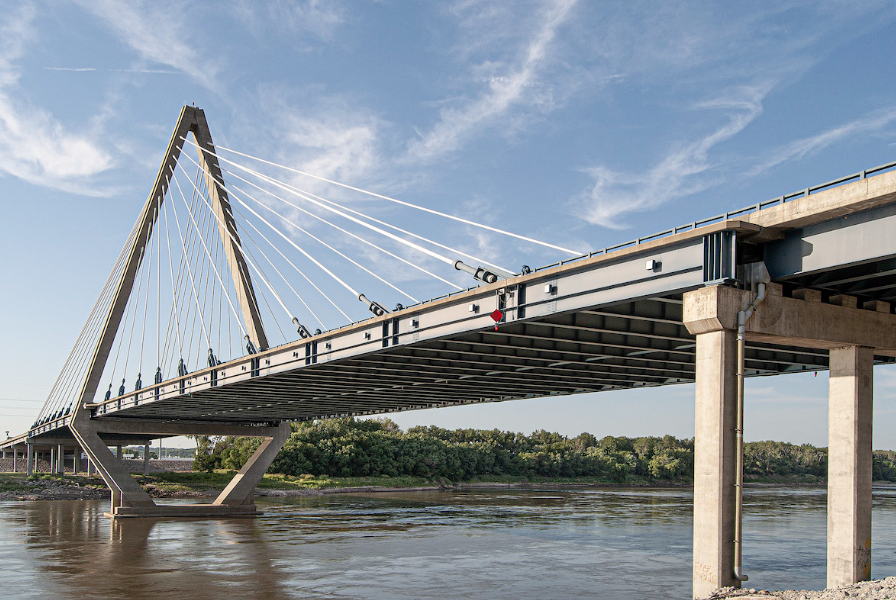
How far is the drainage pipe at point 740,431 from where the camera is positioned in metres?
17.4

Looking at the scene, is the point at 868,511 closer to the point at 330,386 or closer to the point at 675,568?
the point at 675,568

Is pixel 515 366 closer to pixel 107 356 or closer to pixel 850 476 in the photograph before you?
pixel 850 476

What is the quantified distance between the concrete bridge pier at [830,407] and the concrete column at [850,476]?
0.02 m

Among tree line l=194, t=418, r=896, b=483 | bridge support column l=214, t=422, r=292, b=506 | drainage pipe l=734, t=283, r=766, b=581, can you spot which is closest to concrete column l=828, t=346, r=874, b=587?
drainage pipe l=734, t=283, r=766, b=581

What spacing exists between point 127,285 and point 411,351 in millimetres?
33287

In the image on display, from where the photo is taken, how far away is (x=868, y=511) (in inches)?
792

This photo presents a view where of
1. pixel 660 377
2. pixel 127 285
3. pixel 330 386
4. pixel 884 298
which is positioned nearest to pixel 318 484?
pixel 127 285

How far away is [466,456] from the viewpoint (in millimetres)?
123062

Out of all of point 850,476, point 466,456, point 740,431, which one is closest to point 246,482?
point 850,476

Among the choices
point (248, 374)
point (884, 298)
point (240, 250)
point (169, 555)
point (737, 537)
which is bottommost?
point (169, 555)

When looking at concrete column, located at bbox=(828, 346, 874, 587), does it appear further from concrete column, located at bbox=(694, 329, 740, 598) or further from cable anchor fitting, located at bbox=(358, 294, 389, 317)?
cable anchor fitting, located at bbox=(358, 294, 389, 317)

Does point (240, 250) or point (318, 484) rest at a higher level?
point (240, 250)

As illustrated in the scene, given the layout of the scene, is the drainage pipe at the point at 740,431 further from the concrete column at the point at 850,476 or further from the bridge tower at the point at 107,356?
the bridge tower at the point at 107,356

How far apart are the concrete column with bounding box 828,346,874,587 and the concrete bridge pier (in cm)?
2
